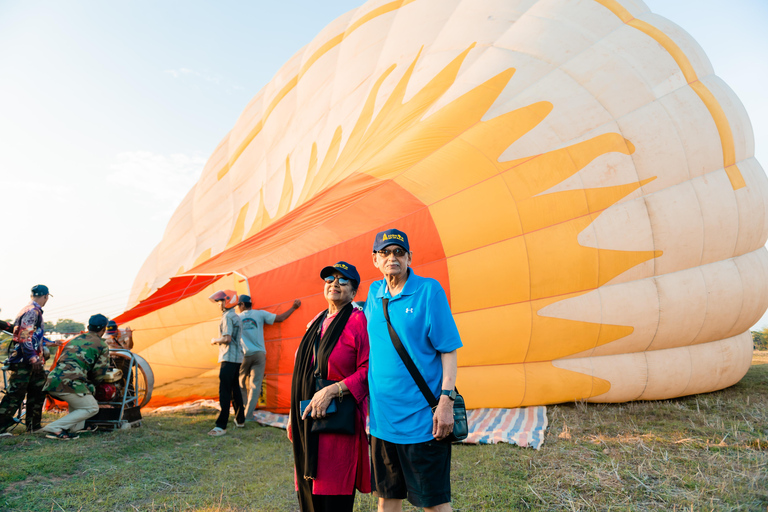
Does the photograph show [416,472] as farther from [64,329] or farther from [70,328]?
[64,329]

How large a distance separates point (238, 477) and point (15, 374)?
2886mm

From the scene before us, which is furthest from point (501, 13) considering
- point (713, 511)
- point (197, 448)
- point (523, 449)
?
point (197, 448)

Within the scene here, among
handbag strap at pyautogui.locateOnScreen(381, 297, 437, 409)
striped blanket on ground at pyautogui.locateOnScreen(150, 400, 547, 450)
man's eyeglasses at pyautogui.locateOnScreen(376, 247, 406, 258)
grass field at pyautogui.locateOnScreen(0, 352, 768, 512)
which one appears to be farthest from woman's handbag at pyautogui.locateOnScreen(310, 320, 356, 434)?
striped blanket on ground at pyautogui.locateOnScreen(150, 400, 547, 450)

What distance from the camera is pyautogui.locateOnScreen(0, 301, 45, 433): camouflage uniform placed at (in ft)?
15.3

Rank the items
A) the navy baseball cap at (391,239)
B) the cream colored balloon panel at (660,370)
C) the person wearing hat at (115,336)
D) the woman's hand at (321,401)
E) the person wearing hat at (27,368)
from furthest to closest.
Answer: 1. the person wearing hat at (115,336)
2. the cream colored balloon panel at (660,370)
3. the person wearing hat at (27,368)
4. the navy baseball cap at (391,239)
5. the woman's hand at (321,401)

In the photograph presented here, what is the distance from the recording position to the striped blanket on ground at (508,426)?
12.9ft

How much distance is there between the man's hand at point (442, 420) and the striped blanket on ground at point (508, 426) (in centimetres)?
218

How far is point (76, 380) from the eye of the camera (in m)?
4.67

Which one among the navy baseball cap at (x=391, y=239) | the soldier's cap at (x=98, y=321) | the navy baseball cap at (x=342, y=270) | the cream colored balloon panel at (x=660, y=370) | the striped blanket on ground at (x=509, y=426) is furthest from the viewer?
the soldier's cap at (x=98, y=321)

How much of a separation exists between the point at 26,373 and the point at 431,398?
4699 millimetres

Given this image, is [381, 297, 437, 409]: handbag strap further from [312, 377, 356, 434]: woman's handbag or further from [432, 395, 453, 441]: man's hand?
[312, 377, 356, 434]: woman's handbag

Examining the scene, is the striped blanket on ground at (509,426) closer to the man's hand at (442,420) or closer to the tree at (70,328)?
the man's hand at (442,420)

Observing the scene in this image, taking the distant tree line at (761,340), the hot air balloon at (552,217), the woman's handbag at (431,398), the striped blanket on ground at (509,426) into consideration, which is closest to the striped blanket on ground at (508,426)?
the striped blanket on ground at (509,426)

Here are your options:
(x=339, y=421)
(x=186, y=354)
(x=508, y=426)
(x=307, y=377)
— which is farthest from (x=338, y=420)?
(x=186, y=354)
